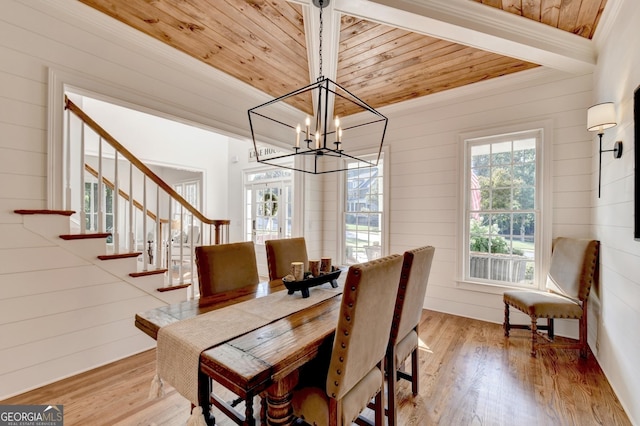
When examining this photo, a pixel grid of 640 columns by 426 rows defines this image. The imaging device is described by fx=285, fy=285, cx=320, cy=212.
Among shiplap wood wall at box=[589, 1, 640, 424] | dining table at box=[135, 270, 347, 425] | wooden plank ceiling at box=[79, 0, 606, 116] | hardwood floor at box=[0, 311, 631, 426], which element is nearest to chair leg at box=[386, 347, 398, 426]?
hardwood floor at box=[0, 311, 631, 426]

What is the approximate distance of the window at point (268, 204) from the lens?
19.6 ft

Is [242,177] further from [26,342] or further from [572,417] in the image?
[572,417]

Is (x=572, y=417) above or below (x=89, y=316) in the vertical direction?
below

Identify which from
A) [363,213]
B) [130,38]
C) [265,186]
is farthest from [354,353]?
[265,186]

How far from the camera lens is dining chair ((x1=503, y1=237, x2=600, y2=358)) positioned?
8.36 feet

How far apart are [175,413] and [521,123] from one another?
13.9 feet

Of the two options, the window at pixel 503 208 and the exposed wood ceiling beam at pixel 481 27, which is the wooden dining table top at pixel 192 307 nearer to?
the exposed wood ceiling beam at pixel 481 27

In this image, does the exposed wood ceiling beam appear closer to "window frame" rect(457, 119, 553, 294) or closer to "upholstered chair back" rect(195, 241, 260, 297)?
"window frame" rect(457, 119, 553, 294)

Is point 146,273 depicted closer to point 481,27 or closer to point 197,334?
point 197,334

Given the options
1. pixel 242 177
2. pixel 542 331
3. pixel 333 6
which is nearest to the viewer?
pixel 333 6

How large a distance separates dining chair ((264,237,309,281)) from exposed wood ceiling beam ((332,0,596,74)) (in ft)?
7.06

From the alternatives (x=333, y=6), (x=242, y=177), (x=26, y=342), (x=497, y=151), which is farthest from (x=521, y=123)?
(x=242, y=177)

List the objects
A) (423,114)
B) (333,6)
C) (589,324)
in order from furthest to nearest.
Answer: (423,114) → (589,324) → (333,6)

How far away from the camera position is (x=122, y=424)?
1.77 meters
